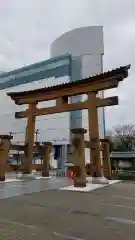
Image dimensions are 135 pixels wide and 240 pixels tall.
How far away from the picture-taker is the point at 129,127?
170 ft

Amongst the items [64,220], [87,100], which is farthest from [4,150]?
[64,220]

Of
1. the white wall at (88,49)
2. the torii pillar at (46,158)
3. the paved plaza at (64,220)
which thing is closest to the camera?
the paved plaza at (64,220)

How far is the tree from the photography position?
45.3 metres

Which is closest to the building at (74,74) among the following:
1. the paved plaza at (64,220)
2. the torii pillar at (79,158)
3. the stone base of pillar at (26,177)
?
the stone base of pillar at (26,177)

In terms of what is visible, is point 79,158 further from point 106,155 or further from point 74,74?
point 74,74

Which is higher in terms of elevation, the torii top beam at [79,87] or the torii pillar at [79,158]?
the torii top beam at [79,87]

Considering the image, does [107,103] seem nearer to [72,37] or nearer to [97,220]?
[97,220]

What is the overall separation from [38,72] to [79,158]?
49715mm

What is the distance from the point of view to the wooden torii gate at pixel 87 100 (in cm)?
1349

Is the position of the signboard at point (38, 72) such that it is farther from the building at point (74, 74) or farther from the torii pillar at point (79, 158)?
the torii pillar at point (79, 158)

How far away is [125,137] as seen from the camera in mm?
49000

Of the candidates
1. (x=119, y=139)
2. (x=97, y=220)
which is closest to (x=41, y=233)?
(x=97, y=220)

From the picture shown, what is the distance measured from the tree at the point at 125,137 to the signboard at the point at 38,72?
15577 mm

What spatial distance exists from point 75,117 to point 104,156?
130 ft
